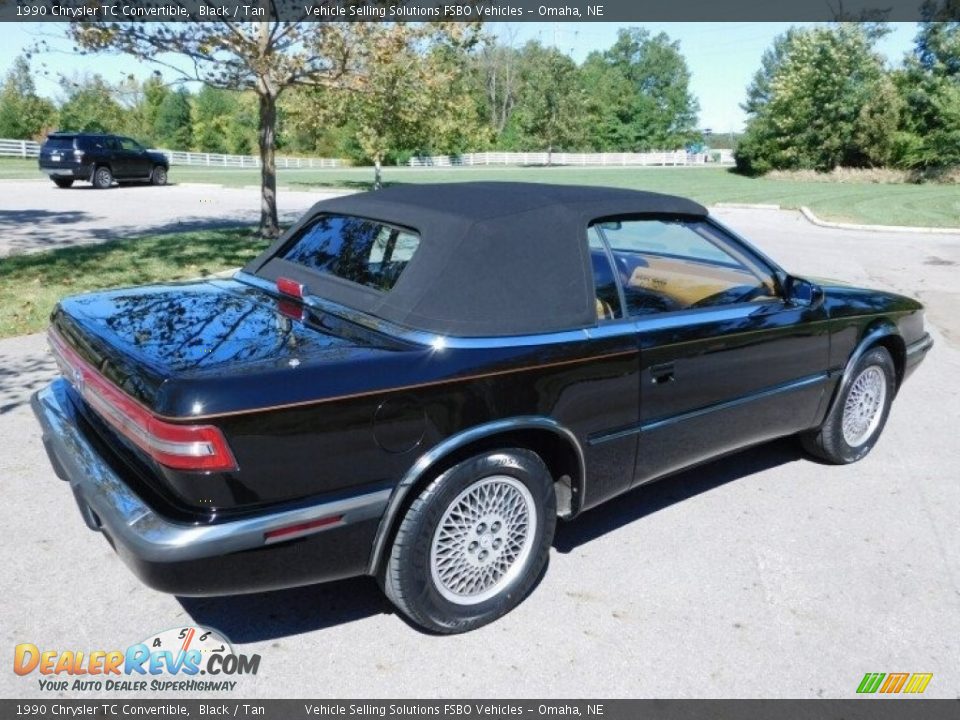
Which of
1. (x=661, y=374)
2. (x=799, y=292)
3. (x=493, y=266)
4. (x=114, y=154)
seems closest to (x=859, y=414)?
(x=799, y=292)

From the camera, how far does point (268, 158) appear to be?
12914 millimetres

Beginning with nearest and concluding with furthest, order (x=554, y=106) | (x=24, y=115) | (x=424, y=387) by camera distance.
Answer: (x=424, y=387) → (x=24, y=115) → (x=554, y=106)

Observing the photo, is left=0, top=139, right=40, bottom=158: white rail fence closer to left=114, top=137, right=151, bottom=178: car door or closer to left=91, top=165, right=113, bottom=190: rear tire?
left=114, top=137, right=151, bottom=178: car door

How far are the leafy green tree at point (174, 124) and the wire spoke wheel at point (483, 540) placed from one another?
2587 inches

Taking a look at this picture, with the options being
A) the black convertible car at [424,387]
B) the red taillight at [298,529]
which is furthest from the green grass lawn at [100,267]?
the red taillight at [298,529]

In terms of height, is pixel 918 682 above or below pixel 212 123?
below

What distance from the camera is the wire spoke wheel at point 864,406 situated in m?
4.67

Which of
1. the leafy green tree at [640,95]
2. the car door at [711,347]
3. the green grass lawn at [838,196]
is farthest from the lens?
the leafy green tree at [640,95]

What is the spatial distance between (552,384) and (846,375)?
220 centimetres

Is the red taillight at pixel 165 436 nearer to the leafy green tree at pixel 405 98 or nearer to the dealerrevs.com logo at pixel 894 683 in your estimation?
the dealerrevs.com logo at pixel 894 683

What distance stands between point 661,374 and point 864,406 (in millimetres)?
1962

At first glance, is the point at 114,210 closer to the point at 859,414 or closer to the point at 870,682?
the point at 859,414

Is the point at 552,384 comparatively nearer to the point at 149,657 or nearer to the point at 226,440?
the point at 226,440

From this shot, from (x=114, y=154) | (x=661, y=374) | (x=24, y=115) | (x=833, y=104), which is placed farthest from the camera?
(x=24, y=115)
